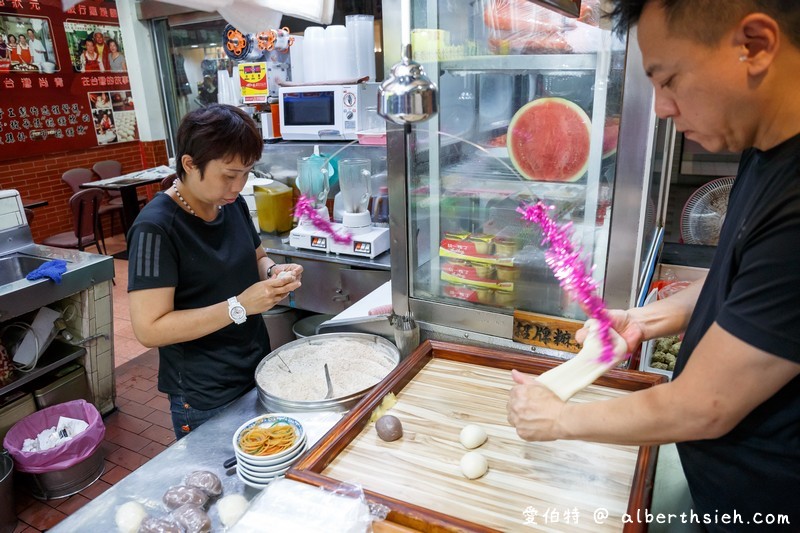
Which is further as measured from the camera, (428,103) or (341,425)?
(341,425)

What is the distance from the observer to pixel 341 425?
4.20 ft

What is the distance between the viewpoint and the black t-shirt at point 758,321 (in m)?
0.71

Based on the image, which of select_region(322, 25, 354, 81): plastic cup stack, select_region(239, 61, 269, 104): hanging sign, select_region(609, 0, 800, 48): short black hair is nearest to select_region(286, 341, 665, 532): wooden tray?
select_region(609, 0, 800, 48): short black hair

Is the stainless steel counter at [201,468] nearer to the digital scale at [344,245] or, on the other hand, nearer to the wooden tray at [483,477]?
the wooden tray at [483,477]

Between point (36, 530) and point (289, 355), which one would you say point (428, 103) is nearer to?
point (289, 355)

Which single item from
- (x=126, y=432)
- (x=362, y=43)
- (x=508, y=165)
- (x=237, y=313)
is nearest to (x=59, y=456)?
(x=126, y=432)

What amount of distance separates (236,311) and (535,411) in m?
1.01

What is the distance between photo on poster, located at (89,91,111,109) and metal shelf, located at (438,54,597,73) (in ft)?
22.4

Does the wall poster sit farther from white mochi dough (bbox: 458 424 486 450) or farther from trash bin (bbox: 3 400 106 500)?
white mochi dough (bbox: 458 424 486 450)

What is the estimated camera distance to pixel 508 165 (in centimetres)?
171

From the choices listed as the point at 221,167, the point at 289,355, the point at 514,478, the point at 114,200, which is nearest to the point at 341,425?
the point at 514,478

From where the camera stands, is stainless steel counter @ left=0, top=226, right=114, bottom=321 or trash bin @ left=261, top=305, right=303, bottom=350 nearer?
stainless steel counter @ left=0, top=226, right=114, bottom=321

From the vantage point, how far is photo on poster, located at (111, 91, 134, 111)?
7.14 m

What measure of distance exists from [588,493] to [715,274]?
0.51 m
